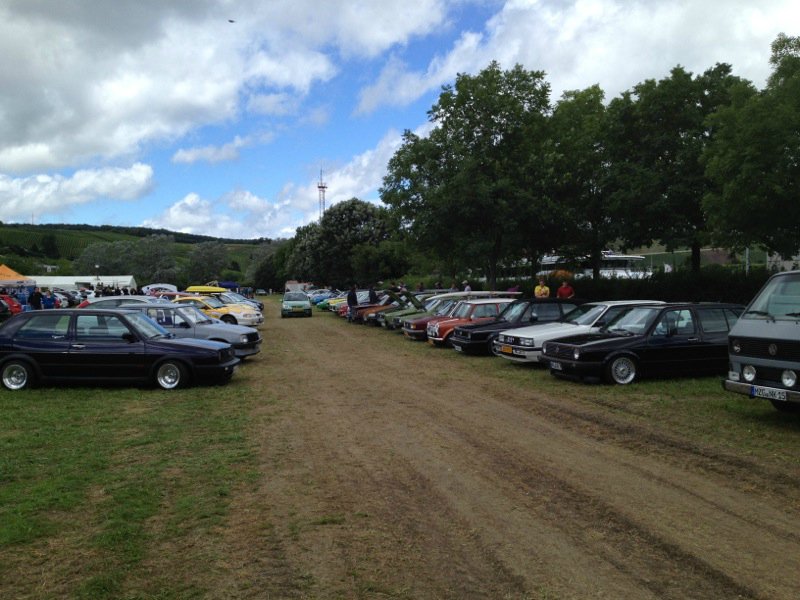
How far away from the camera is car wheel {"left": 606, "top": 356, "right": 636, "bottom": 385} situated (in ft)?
39.6

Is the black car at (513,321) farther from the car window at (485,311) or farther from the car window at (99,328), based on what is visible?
the car window at (99,328)

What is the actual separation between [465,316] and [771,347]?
11350 millimetres

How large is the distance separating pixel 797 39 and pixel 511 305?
9.87m

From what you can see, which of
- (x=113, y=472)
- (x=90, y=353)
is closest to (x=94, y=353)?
(x=90, y=353)

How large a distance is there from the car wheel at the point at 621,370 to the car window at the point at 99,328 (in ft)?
29.1

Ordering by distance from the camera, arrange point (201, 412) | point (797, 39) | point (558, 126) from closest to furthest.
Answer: point (201, 412)
point (797, 39)
point (558, 126)

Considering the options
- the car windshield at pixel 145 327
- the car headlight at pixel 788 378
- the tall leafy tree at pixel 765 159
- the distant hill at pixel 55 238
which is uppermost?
the distant hill at pixel 55 238

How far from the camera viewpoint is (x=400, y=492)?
5.91 meters

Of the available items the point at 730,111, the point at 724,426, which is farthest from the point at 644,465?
the point at 730,111

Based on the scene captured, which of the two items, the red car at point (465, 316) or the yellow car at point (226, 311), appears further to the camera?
the yellow car at point (226, 311)

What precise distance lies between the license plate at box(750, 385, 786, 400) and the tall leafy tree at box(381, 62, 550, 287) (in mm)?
17468

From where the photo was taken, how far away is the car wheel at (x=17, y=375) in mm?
11938

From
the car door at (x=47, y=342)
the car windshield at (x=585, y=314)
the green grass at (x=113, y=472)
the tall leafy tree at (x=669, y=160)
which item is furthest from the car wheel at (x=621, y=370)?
the tall leafy tree at (x=669, y=160)

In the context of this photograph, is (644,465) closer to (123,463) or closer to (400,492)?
(400,492)
